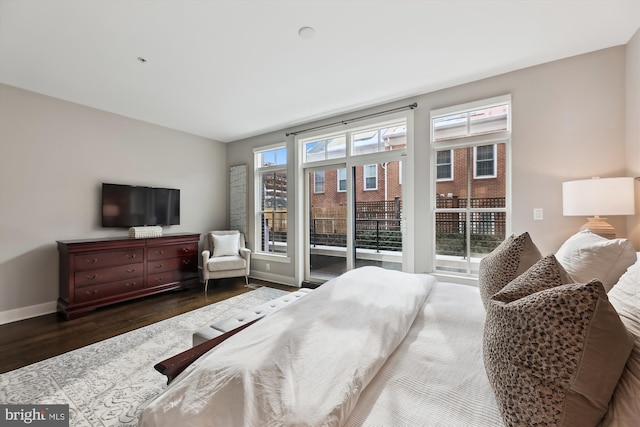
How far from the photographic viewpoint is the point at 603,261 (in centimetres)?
121

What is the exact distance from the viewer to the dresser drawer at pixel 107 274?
3.26 metres

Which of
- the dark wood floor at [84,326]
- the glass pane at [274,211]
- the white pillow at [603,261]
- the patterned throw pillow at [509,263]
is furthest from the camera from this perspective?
the glass pane at [274,211]

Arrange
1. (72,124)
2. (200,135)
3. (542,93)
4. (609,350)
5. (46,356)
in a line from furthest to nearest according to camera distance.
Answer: (200,135) → (72,124) → (542,93) → (46,356) → (609,350)

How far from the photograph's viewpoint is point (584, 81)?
2494 millimetres

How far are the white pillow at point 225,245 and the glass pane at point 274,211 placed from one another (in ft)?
1.91

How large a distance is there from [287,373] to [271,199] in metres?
4.25

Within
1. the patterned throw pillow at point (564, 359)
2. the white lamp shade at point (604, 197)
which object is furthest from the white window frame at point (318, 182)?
the patterned throw pillow at point (564, 359)

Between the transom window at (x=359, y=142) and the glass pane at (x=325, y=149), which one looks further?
the glass pane at (x=325, y=149)

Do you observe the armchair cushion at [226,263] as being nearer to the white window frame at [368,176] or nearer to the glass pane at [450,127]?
the white window frame at [368,176]

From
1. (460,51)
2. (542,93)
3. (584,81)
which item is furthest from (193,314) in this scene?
(584,81)

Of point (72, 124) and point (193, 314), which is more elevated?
point (72, 124)

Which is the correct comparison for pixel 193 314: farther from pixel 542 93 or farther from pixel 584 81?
pixel 584 81

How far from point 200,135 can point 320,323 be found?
485cm

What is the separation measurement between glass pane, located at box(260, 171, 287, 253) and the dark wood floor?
1.07 meters
